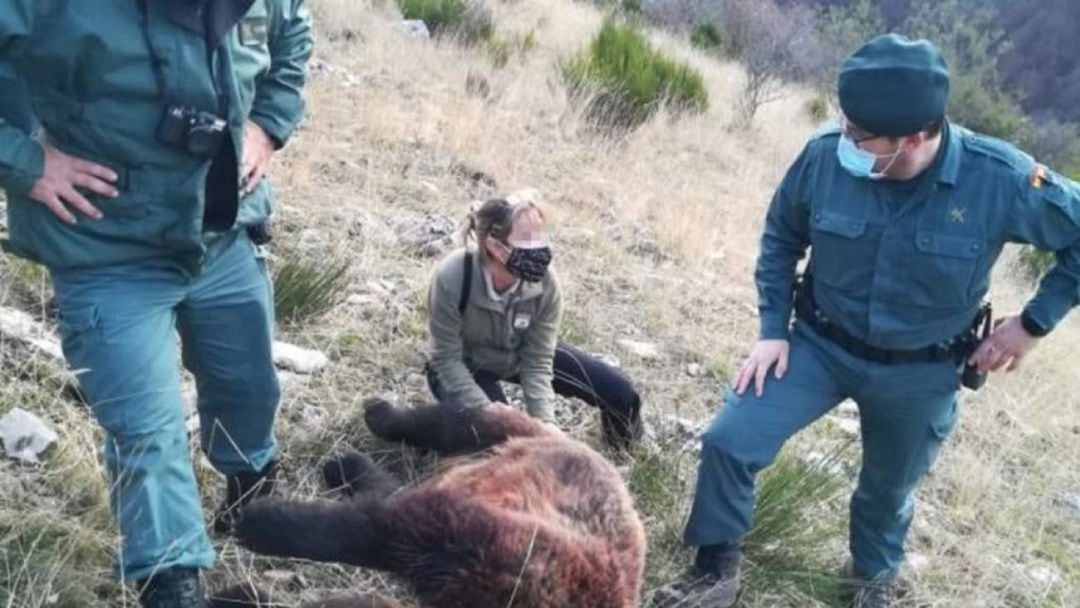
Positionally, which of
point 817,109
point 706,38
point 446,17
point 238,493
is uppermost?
point 238,493

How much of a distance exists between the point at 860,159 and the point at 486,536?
169 centimetres

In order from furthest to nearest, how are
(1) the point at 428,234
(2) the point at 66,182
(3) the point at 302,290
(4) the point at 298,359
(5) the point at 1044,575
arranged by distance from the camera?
(1) the point at 428,234 < (3) the point at 302,290 < (5) the point at 1044,575 < (4) the point at 298,359 < (2) the point at 66,182

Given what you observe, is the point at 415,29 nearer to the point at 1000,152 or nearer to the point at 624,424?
the point at 624,424

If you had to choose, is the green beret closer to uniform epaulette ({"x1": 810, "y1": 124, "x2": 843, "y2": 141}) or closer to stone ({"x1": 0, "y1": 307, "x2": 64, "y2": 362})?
uniform epaulette ({"x1": 810, "y1": 124, "x2": 843, "y2": 141})

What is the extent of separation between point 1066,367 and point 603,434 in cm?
450

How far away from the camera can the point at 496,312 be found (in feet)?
14.5

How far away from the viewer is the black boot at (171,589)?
2.90 meters

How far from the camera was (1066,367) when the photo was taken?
Answer: 26.5 feet

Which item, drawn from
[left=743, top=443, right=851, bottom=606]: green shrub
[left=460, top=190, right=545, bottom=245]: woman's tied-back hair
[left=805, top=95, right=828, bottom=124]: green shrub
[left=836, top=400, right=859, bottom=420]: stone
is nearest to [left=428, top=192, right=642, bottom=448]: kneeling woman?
[left=460, top=190, right=545, bottom=245]: woman's tied-back hair

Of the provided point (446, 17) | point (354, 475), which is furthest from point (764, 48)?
point (354, 475)

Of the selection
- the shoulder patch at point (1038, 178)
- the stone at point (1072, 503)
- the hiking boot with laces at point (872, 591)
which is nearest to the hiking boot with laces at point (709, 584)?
the hiking boot with laces at point (872, 591)

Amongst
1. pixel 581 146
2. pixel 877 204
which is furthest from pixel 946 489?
pixel 581 146

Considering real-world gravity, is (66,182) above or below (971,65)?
above

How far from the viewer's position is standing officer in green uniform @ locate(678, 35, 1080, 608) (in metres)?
3.78
